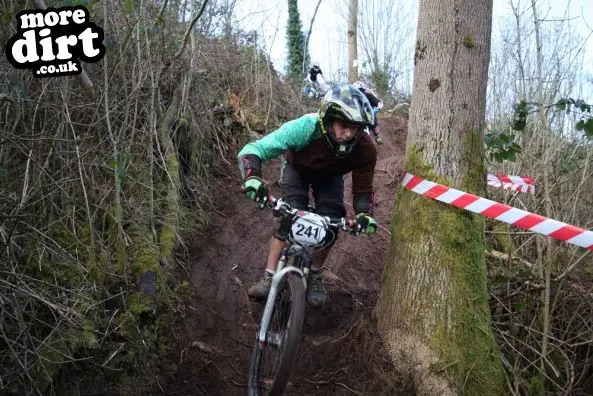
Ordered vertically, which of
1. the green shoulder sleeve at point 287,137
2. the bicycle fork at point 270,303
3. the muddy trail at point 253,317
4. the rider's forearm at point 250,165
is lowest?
the muddy trail at point 253,317

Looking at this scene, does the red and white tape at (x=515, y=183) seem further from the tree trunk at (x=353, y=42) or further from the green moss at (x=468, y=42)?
the tree trunk at (x=353, y=42)

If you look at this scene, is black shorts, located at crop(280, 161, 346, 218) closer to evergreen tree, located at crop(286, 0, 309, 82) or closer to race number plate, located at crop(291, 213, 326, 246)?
race number plate, located at crop(291, 213, 326, 246)

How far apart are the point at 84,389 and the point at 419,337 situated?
1.97 m

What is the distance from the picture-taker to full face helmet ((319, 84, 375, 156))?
118 inches

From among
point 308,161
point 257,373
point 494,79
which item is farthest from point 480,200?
point 494,79

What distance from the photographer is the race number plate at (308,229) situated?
9.47 feet

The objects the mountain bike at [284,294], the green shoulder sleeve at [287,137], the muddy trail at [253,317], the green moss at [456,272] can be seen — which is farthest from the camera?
the green shoulder sleeve at [287,137]

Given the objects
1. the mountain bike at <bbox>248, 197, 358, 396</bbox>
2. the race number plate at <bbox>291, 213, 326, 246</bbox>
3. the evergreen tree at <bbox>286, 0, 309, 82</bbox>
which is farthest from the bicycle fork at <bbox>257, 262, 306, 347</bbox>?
the evergreen tree at <bbox>286, 0, 309, 82</bbox>

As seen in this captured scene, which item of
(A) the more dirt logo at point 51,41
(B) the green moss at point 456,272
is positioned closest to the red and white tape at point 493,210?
(B) the green moss at point 456,272

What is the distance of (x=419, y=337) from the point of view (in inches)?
116

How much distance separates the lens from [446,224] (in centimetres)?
303

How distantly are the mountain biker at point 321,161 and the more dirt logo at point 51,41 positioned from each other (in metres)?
1.38

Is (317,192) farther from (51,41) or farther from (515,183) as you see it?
(51,41)

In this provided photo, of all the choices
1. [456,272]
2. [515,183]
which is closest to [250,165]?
[456,272]
